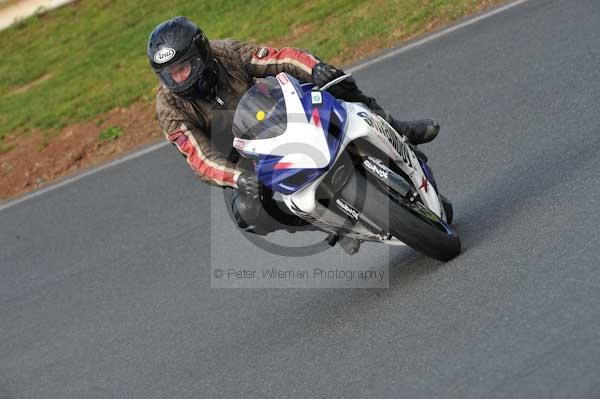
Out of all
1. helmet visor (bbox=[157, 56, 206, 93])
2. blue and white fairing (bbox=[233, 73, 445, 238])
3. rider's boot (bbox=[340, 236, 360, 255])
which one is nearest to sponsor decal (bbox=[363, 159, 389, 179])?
blue and white fairing (bbox=[233, 73, 445, 238])

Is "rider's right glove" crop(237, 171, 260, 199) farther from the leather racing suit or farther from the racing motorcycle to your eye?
the leather racing suit

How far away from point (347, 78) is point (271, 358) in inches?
66.2

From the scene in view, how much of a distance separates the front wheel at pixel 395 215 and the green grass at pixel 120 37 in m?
6.25

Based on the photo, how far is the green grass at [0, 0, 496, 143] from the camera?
12.3m

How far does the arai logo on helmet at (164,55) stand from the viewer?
235 inches

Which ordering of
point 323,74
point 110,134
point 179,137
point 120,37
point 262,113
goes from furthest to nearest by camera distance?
1. point 120,37
2. point 110,134
3. point 179,137
4. point 323,74
5. point 262,113

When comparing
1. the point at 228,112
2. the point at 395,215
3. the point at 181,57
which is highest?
the point at 181,57

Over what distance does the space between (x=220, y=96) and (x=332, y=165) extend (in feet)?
4.08

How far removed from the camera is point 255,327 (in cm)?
644

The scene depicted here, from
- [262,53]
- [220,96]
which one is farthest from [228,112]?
[262,53]

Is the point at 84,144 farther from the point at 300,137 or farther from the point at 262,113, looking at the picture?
the point at 300,137

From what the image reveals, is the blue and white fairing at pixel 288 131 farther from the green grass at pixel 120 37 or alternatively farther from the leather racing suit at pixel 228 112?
the green grass at pixel 120 37

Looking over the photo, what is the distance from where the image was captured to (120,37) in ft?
56.2

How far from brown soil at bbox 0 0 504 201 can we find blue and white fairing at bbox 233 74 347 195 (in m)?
6.05
